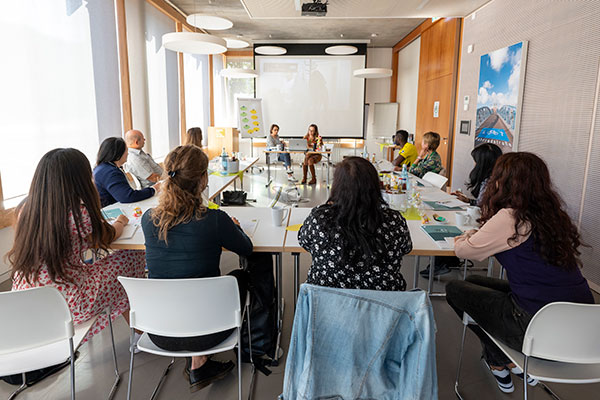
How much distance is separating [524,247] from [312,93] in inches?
371

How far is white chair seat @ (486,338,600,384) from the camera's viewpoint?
149 cm

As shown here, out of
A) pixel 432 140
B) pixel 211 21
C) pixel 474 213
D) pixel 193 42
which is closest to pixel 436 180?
pixel 432 140

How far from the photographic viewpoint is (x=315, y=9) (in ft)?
18.1

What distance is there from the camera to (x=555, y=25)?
381 centimetres

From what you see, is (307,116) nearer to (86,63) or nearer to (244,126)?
(244,126)

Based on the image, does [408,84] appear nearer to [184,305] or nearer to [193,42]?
[193,42]

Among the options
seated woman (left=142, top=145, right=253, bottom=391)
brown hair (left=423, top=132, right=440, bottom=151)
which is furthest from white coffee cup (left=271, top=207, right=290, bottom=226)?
brown hair (left=423, top=132, right=440, bottom=151)

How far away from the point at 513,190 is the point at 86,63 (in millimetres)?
4930

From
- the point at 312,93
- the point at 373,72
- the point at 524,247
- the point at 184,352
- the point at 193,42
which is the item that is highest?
the point at 373,72

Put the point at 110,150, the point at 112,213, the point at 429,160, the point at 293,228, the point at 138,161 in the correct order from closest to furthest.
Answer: the point at 293,228 → the point at 112,213 → the point at 110,150 → the point at 138,161 → the point at 429,160

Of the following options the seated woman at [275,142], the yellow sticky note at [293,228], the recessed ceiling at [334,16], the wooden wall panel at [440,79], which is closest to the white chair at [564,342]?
the yellow sticky note at [293,228]

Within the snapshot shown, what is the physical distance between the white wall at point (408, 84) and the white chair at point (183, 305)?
331 inches

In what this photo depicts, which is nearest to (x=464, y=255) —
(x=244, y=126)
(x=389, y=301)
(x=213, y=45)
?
(x=389, y=301)

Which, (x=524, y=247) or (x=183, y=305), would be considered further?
(x=524, y=247)
